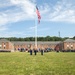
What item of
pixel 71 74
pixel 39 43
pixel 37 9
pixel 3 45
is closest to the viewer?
pixel 71 74

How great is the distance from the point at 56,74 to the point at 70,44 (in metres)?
151

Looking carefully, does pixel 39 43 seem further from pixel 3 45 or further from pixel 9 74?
pixel 9 74

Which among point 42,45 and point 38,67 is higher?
point 38,67

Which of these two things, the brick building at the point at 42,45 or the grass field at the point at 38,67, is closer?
the grass field at the point at 38,67

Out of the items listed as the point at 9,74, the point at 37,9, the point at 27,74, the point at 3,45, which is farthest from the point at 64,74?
the point at 3,45

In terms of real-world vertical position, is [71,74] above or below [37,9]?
below

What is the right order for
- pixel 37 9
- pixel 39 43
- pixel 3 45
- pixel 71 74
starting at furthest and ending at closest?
pixel 39 43
pixel 3 45
pixel 37 9
pixel 71 74

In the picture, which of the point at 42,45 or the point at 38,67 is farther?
the point at 42,45

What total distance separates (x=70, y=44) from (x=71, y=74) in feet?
497

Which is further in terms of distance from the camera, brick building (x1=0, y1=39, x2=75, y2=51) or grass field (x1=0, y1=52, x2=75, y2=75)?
brick building (x1=0, y1=39, x2=75, y2=51)

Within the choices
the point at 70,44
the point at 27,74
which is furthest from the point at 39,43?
the point at 27,74

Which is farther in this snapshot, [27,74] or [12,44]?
[12,44]

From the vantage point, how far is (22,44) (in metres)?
168

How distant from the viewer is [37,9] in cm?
5403
